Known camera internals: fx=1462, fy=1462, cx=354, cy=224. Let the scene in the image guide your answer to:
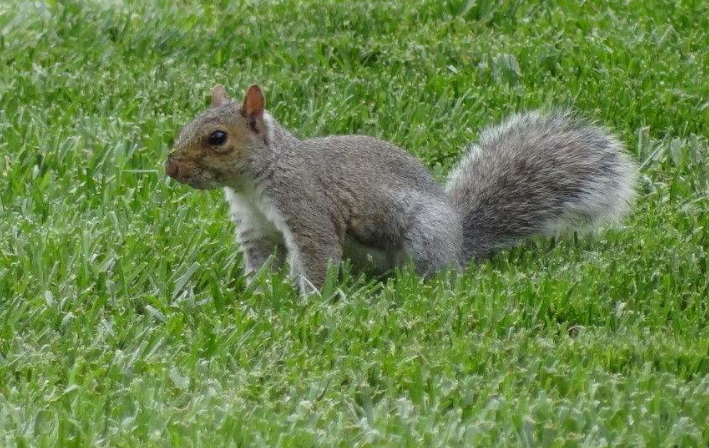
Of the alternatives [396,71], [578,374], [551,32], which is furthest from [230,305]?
[551,32]

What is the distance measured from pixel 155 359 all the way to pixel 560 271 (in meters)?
1.43

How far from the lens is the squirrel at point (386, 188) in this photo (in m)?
4.44

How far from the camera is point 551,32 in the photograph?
21.8 feet

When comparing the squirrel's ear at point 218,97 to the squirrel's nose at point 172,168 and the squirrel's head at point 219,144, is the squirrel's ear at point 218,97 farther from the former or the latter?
the squirrel's nose at point 172,168

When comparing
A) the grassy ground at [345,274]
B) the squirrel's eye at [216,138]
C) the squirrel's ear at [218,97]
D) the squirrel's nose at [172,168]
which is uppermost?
the squirrel's ear at [218,97]

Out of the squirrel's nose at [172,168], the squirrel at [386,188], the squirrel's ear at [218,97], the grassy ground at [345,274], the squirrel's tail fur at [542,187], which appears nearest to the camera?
the grassy ground at [345,274]

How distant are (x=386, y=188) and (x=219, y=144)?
1.90 ft

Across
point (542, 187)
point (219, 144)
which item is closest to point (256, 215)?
point (219, 144)

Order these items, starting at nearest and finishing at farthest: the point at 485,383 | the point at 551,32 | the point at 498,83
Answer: the point at 485,383 → the point at 498,83 → the point at 551,32

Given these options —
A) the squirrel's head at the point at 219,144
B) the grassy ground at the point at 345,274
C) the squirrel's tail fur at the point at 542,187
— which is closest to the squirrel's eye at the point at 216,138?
the squirrel's head at the point at 219,144

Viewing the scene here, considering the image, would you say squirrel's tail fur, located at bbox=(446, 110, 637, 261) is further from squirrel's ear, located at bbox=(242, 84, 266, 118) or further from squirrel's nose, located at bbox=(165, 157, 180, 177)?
squirrel's nose, located at bbox=(165, 157, 180, 177)

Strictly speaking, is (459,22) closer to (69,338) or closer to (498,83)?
(498,83)

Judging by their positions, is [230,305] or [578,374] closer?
[578,374]

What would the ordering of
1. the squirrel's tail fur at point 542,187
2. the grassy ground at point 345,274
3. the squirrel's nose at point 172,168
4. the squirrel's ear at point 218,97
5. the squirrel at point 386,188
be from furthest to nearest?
the squirrel's tail fur at point 542,187
the squirrel's ear at point 218,97
the squirrel at point 386,188
the squirrel's nose at point 172,168
the grassy ground at point 345,274
